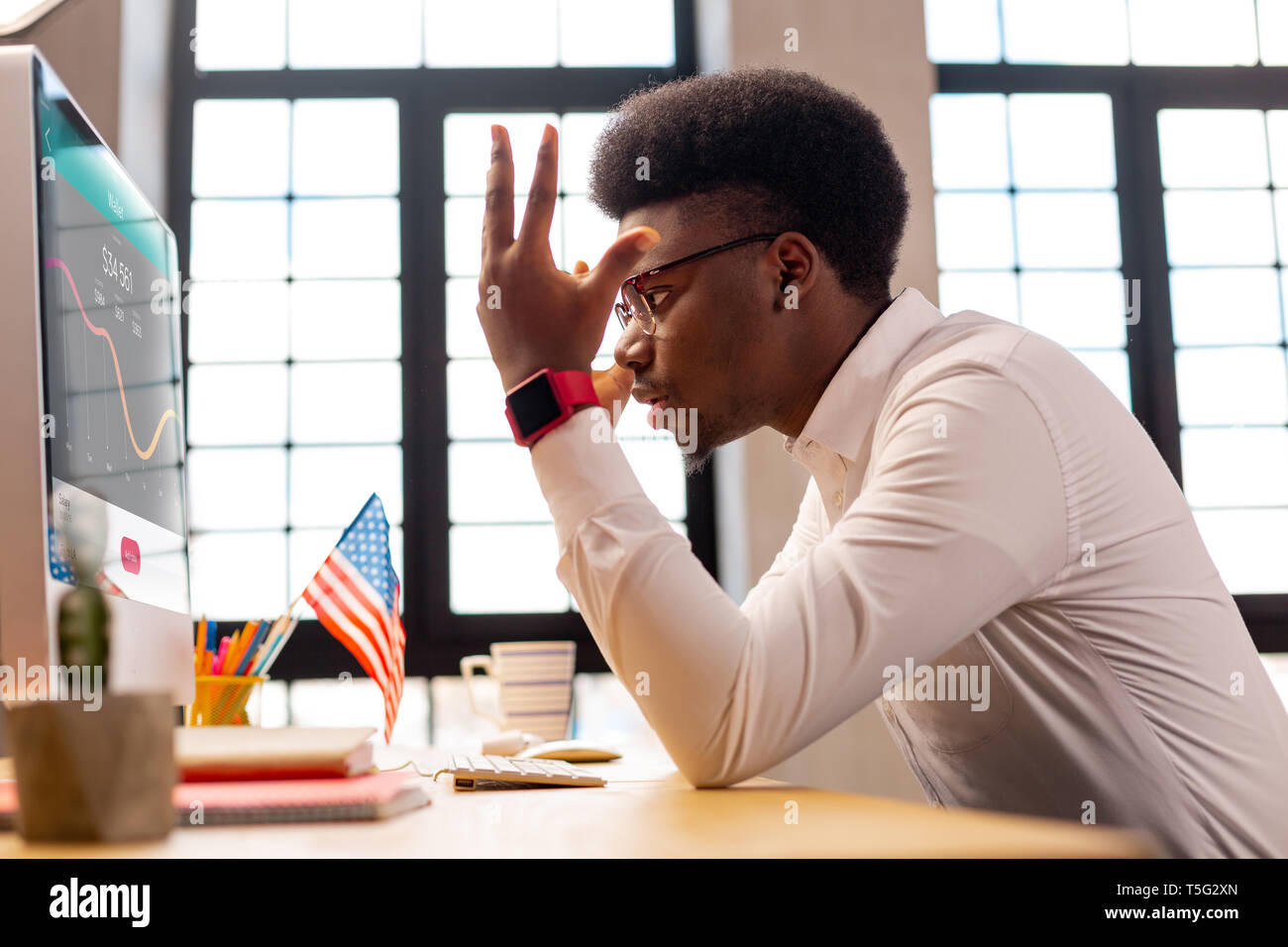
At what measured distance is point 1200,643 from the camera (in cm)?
92

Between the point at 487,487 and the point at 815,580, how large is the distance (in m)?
2.14

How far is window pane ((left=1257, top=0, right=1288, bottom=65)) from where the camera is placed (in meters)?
3.18

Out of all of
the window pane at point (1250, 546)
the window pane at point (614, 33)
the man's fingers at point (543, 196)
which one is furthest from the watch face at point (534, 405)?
the window pane at point (1250, 546)

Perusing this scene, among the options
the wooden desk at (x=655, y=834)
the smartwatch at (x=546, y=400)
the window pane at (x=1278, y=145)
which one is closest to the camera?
the wooden desk at (x=655, y=834)

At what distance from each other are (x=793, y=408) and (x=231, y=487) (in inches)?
81.4

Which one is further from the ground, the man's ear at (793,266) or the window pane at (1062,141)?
the window pane at (1062,141)

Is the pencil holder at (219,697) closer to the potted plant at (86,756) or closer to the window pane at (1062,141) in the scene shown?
the potted plant at (86,756)

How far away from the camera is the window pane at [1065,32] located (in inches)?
124

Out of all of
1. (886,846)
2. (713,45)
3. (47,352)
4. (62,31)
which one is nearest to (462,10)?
(713,45)

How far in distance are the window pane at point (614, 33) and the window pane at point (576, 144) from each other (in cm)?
17

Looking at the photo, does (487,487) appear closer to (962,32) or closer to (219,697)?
(219,697)

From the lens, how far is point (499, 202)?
0.92m
